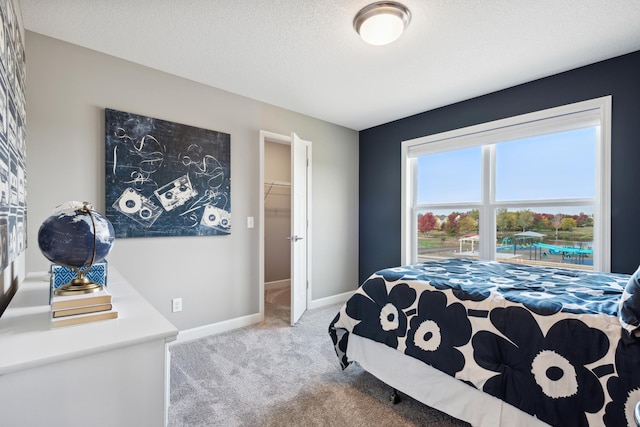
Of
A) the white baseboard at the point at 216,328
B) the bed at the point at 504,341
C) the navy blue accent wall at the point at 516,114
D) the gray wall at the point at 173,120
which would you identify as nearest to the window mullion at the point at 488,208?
the navy blue accent wall at the point at 516,114

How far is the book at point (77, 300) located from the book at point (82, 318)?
0.11 feet

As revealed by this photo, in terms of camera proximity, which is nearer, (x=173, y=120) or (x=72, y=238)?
(x=72, y=238)

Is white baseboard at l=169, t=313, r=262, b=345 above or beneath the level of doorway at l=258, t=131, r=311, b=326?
beneath

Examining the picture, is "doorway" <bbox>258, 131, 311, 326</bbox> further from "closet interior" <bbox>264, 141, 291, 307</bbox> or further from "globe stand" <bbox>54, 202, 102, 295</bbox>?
"globe stand" <bbox>54, 202, 102, 295</bbox>

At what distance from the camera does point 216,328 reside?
2.92 metres

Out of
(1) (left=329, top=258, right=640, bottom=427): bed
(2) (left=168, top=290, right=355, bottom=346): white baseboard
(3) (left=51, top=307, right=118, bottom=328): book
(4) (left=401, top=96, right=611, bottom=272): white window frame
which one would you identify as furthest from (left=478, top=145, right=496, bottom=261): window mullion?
(3) (left=51, top=307, right=118, bottom=328): book

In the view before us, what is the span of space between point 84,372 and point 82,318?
219mm

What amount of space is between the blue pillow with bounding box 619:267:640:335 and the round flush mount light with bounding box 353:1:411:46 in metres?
1.71

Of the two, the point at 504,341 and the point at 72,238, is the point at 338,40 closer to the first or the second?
the point at 72,238

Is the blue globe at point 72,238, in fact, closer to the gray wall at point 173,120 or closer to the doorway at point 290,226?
the gray wall at point 173,120

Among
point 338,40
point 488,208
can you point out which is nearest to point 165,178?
point 338,40

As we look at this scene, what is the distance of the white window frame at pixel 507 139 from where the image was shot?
95.8 inches

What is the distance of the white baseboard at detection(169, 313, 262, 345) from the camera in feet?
8.98

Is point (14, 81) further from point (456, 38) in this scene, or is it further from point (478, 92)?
point (478, 92)
